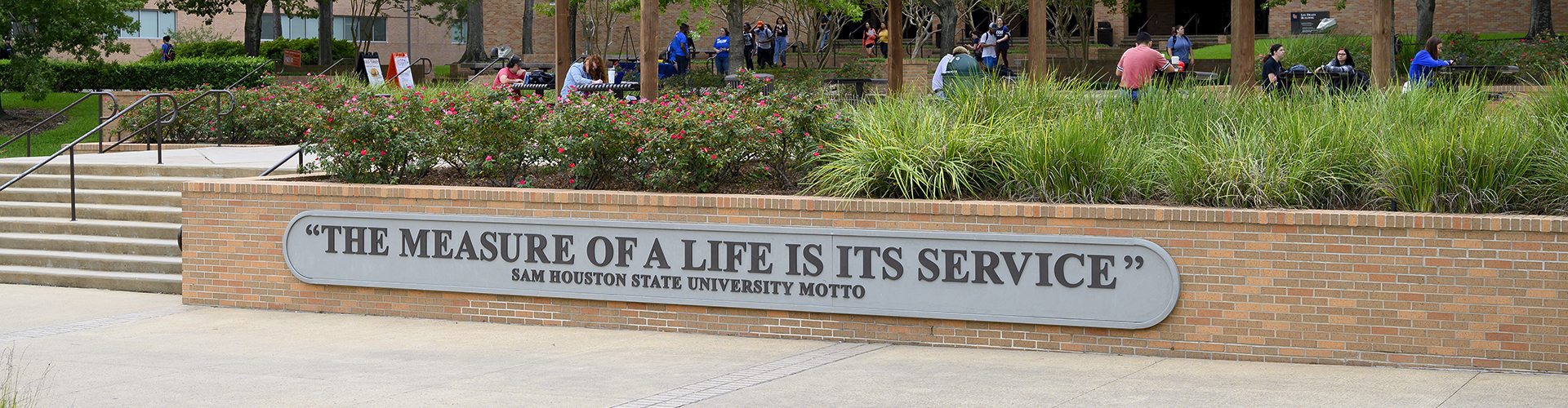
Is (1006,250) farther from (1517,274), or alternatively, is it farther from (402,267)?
(402,267)

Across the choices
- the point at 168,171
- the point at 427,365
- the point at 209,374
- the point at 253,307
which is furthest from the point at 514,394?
the point at 168,171

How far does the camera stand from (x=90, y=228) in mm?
11617

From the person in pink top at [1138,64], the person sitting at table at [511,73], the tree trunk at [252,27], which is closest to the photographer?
the person in pink top at [1138,64]

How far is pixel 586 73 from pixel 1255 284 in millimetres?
9076

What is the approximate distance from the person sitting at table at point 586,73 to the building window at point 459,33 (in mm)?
34318

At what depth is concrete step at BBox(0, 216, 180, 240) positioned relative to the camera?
1136 cm

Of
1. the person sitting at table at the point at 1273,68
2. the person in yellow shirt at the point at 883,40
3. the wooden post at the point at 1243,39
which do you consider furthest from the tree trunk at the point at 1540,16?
the wooden post at the point at 1243,39

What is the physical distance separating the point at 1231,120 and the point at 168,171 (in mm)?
9299

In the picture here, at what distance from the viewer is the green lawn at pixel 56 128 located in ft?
Result: 66.4

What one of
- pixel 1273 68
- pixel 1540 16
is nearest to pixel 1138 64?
pixel 1273 68

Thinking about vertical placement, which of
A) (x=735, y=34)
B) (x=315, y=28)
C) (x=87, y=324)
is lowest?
(x=87, y=324)

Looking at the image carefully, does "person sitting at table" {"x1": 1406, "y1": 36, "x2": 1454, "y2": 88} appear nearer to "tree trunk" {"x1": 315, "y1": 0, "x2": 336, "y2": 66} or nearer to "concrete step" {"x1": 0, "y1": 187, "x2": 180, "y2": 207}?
"concrete step" {"x1": 0, "y1": 187, "x2": 180, "y2": 207}

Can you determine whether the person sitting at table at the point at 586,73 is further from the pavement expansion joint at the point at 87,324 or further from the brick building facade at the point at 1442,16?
the brick building facade at the point at 1442,16

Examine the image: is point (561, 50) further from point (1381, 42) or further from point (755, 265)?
point (1381, 42)
